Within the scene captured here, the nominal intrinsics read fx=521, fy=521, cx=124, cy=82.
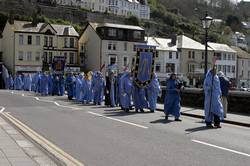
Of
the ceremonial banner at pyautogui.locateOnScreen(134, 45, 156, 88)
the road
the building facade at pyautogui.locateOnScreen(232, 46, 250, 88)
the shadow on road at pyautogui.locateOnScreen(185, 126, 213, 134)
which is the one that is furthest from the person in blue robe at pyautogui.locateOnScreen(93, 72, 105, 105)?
the building facade at pyautogui.locateOnScreen(232, 46, 250, 88)

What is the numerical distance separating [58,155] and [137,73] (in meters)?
12.8

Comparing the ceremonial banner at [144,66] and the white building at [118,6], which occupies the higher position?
the white building at [118,6]

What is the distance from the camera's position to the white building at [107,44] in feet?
285

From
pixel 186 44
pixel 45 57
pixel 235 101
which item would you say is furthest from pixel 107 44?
pixel 235 101

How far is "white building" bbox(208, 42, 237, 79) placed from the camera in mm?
105125

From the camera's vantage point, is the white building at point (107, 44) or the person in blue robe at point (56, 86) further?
the white building at point (107, 44)

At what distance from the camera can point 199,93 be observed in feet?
83.6

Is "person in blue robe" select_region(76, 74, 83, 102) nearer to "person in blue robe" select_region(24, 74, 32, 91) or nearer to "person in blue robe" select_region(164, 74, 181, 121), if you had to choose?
"person in blue robe" select_region(164, 74, 181, 121)

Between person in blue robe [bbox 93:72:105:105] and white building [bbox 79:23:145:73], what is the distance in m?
56.4

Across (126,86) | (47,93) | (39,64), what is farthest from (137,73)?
(39,64)

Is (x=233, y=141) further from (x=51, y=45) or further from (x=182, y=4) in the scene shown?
(x=182, y=4)

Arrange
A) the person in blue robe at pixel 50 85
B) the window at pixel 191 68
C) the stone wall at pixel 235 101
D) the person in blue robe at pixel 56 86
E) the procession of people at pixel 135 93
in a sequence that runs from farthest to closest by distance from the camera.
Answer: the window at pixel 191 68 < the person in blue robe at pixel 50 85 < the person in blue robe at pixel 56 86 < the stone wall at pixel 235 101 < the procession of people at pixel 135 93

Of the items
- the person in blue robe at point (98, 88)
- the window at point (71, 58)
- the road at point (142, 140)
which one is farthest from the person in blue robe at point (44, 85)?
the window at point (71, 58)

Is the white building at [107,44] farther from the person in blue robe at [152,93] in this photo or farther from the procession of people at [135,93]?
the person in blue robe at [152,93]
